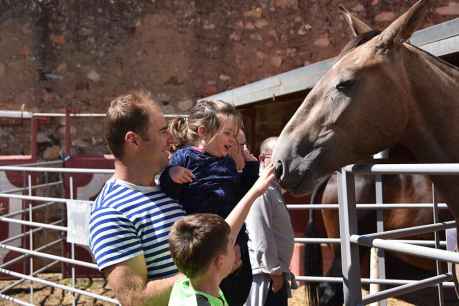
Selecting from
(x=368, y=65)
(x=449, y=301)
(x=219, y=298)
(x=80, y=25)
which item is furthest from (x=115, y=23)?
(x=219, y=298)

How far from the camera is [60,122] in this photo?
335 inches

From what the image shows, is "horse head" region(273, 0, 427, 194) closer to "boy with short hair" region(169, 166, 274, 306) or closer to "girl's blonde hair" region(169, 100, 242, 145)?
"girl's blonde hair" region(169, 100, 242, 145)

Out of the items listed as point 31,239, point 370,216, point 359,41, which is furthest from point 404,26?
point 31,239

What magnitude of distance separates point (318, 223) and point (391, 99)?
126 inches

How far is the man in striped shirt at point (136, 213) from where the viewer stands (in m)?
1.54

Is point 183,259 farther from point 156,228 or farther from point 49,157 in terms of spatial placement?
point 49,157

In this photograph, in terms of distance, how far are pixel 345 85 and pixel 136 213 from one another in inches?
41.2

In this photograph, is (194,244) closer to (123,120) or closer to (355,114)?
(123,120)

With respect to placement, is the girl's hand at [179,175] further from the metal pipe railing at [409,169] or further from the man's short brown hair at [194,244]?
the metal pipe railing at [409,169]

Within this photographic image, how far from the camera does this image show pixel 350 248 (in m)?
1.78

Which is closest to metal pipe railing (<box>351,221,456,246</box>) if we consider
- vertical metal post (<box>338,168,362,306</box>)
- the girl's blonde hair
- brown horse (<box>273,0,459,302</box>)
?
vertical metal post (<box>338,168,362,306</box>)

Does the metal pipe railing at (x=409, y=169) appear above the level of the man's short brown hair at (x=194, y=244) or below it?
above

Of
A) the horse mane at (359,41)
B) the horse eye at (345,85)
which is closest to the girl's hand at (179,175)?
the horse eye at (345,85)

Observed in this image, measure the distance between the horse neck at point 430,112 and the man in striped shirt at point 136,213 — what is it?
41.3 inches
